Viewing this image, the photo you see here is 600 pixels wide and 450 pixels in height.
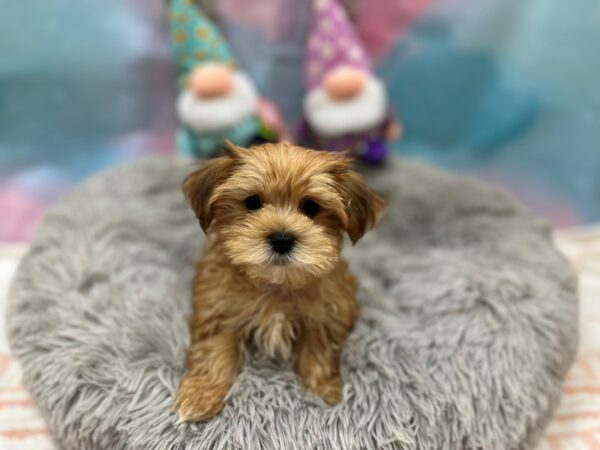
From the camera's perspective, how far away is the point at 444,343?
6.95 ft

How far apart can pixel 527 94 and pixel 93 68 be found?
97.9 inches

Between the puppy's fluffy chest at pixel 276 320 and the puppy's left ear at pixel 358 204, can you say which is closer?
the puppy's left ear at pixel 358 204

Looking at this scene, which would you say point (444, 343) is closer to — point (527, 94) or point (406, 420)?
point (406, 420)

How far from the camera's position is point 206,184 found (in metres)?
1.78

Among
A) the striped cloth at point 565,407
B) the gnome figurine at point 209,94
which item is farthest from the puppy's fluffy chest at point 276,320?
the gnome figurine at point 209,94

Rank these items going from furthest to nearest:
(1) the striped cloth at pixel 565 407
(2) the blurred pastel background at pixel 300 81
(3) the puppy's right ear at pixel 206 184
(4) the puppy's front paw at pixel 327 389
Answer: (2) the blurred pastel background at pixel 300 81
(1) the striped cloth at pixel 565 407
(4) the puppy's front paw at pixel 327 389
(3) the puppy's right ear at pixel 206 184

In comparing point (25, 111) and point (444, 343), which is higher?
point (25, 111)

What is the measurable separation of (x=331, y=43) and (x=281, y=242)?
5.88 ft

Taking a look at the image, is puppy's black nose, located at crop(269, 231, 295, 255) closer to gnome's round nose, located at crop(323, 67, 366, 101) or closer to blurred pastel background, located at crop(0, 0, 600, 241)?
gnome's round nose, located at crop(323, 67, 366, 101)

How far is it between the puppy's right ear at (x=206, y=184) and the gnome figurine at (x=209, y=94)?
1.12m

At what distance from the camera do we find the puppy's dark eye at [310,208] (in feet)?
5.73

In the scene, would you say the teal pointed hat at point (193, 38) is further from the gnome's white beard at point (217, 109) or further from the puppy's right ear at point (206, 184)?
the puppy's right ear at point (206, 184)

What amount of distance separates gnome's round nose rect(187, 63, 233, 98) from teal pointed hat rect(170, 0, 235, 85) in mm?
A: 166

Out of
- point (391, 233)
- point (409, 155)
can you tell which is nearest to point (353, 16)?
point (409, 155)
